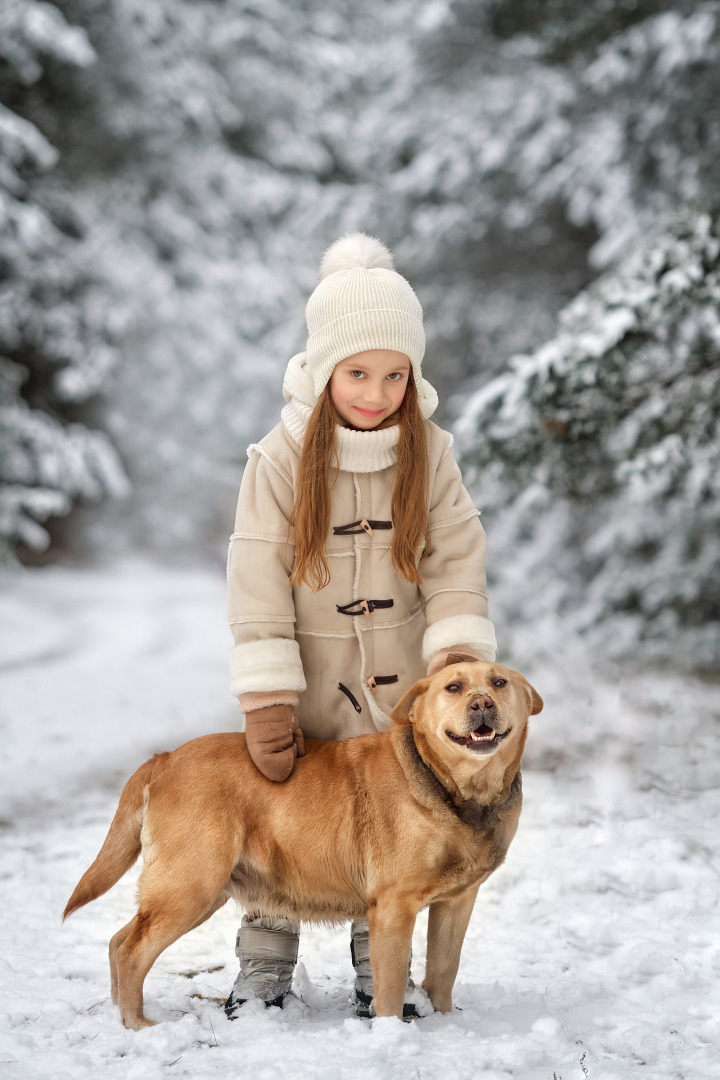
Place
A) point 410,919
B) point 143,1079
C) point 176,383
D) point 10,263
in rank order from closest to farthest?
point 143,1079
point 410,919
point 10,263
point 176,383

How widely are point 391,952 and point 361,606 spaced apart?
3.21 ft

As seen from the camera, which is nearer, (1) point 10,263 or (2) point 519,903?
(2) point 519,903

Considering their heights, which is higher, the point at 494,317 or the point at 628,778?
the point at 494,317

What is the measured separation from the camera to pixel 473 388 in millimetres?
Answer: 9734

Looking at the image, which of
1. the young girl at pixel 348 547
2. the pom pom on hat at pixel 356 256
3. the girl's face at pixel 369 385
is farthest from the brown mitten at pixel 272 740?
the pom pom on hat at pixel 356 256

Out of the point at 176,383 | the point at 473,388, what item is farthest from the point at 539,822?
the point at 176,383

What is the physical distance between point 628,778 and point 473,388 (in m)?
5.70

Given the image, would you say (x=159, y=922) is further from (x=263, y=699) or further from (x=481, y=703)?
(x=481, y=703)

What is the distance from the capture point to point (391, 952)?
2303 millimetres

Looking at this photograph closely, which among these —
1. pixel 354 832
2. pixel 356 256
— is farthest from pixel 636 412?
pixel 354 832

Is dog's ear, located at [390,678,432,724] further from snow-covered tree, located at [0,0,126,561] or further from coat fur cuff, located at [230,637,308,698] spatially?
snow-covered tree, located at [0,0,126,561]

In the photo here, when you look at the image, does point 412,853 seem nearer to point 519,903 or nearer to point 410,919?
→ point 410,919

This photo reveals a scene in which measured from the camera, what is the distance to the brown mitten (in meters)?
2.48

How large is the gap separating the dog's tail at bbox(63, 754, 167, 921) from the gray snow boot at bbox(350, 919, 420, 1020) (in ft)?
2.26
